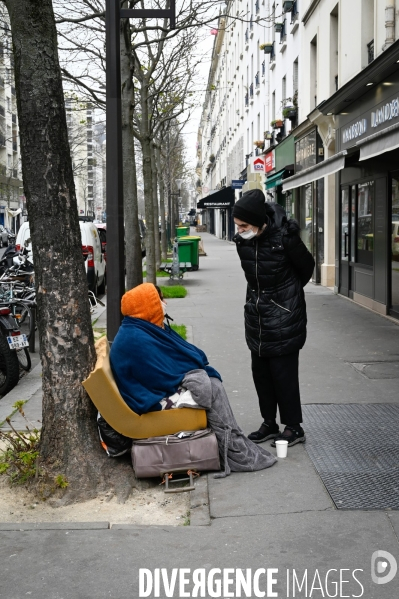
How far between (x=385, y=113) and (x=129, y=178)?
433cm

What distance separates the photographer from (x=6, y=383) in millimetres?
8125

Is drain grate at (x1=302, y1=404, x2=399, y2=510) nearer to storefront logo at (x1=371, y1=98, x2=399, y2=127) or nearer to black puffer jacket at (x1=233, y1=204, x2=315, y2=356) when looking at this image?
black puffer jacket at (x1=233, y1=204, x2=315, y2=356)

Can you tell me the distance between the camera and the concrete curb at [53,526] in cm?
440

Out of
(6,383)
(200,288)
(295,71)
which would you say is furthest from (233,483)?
(295,71)

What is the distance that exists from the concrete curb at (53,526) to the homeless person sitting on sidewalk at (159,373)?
2.76ft

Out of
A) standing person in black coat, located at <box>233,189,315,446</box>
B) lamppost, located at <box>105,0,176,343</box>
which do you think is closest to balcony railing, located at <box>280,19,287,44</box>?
lamppost, located at <box>105,0,176,343</box>

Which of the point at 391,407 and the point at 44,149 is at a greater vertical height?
the point at 44,149

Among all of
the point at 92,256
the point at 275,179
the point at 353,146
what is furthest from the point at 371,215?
the point at 275,179

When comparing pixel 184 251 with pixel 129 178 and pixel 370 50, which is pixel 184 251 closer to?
pixel 129 178

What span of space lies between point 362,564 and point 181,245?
19.0m

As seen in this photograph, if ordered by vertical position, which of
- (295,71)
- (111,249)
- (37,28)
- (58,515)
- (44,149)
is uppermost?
(295,71)

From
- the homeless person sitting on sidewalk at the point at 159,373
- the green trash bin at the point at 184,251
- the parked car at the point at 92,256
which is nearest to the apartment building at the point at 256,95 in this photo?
the green trash bin at the point at 184,251

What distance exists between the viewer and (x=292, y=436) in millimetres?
5848

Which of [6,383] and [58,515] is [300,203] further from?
[58,515]
